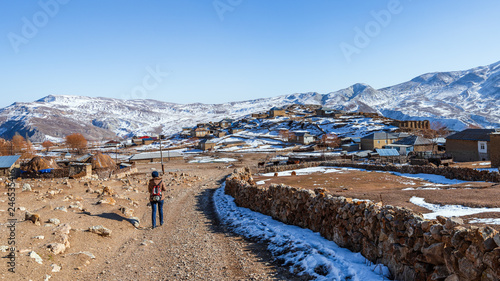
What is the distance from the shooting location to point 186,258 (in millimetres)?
8383

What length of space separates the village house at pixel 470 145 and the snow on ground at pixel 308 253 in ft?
178

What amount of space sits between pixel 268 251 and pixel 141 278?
362 cm

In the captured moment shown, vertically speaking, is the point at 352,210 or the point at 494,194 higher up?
the point at 352,210

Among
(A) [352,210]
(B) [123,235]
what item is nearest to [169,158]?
(B) [123,235]

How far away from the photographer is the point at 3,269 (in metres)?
6.14

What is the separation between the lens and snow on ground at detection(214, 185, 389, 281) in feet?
20.7

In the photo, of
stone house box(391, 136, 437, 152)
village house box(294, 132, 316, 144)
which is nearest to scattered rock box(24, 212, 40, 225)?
stone house box(391, 136, 437, 152)

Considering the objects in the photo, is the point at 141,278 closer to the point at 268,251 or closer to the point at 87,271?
the point at 87,271

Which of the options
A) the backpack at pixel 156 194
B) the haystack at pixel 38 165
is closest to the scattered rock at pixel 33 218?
the backpack at pixel 156 194

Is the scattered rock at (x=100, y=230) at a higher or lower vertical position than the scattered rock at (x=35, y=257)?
lower

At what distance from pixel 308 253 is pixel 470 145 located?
60.1 metres

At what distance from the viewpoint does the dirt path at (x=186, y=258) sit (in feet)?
23.4

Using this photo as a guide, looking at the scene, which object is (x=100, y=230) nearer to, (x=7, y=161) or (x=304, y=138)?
(x=7, y=161)

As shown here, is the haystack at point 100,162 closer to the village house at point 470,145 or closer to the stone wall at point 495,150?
the stone wall at point 495,150
